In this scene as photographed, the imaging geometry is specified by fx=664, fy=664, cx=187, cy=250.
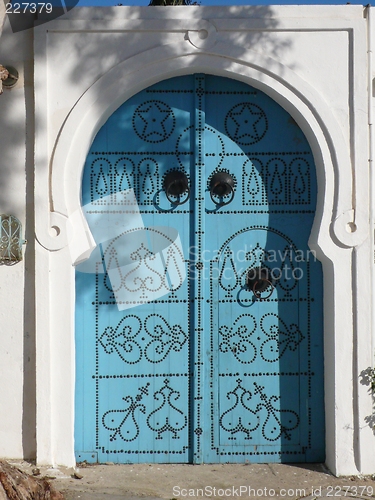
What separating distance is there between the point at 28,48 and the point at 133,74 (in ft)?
2.88

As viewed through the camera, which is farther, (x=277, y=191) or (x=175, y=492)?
(x=277, y=191)

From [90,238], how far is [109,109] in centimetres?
104

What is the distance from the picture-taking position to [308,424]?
213 inches

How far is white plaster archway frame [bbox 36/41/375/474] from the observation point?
517cm

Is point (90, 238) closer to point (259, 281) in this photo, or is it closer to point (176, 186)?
point (176, 186)

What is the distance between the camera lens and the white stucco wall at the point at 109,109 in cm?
518

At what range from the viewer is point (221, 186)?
5426 mm

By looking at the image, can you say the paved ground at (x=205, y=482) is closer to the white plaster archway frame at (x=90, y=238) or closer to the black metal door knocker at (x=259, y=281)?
the white plaster archway frame at (x=90, y=238)

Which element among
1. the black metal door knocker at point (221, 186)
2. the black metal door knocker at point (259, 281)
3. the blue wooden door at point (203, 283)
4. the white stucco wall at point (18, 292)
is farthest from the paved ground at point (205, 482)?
the black metal door knocker at point (221, 186)

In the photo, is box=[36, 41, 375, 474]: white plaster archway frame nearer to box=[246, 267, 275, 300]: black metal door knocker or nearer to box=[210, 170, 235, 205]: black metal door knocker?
box=[246, 267, 275, 300]: black metal door knocker

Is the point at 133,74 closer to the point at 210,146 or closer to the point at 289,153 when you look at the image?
the point at 210,146

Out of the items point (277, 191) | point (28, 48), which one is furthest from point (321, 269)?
point (28, 48)

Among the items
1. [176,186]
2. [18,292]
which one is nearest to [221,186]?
[176,186]

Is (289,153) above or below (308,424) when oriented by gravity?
above
